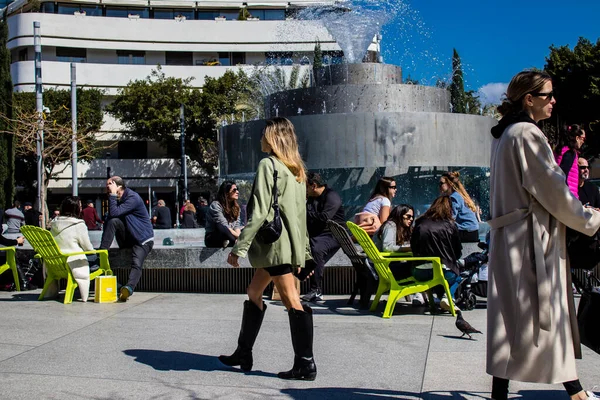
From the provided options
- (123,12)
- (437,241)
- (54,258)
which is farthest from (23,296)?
(123,12)

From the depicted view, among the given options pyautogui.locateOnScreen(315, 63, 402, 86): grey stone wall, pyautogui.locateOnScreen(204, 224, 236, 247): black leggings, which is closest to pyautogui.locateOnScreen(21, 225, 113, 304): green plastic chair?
pyautogui.locateOnScreen(204, 224, 236, 247): black leggings

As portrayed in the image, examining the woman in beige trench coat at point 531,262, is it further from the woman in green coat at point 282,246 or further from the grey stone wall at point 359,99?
the grey stone wall at point 359,99

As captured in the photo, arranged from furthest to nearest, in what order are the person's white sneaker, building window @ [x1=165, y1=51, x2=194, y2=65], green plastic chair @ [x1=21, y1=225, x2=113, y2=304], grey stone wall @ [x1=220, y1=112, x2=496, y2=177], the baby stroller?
building window @ [x1=165, y1=51, x2=194, y2=65]
grey stone wall @ [x1=220, y1=112, x2=496, y2=177]
green plastic chair @ [x1=21, y1=225, x2=113, y2=304]
the person's white sneaker
the baby stroller

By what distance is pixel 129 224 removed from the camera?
33.2 feet

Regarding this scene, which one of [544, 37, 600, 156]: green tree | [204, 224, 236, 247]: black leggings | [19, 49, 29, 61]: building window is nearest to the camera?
[204, 224, 236, 247]: black leggings

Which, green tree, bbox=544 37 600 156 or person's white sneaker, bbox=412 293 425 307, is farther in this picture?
green tree, bbox=544 37 600 156

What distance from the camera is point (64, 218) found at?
32.1 feet

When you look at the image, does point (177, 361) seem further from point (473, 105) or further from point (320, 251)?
point (473, 105)

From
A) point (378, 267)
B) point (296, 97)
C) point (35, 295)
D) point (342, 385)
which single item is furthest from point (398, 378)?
point (296, 97)

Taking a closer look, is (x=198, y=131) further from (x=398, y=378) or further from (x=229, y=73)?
(x=398, y=378)

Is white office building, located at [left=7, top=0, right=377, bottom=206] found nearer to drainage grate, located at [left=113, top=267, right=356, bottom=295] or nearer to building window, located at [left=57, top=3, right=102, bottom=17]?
building window, located at [left=57, top=3, right=102, bottom=17]

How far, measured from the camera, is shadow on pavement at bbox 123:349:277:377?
574 cm

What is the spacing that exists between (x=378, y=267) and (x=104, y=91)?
2149 inches

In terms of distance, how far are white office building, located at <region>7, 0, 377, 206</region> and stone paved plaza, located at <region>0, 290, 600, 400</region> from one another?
50.7 m
